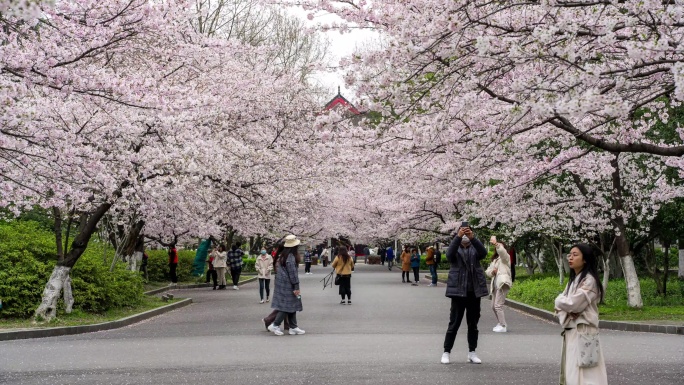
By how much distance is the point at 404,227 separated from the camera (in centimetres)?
4553

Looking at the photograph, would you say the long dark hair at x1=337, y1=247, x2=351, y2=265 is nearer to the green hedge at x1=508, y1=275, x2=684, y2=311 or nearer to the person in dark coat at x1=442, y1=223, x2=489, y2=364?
the green hedge at x1=508, y1=275, x2=684, y2=311

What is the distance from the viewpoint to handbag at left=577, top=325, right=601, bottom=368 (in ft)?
24.5

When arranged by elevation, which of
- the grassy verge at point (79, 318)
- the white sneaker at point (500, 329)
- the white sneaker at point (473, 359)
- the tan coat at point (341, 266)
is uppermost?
the tan coat at point (341, 266)

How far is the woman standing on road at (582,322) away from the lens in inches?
295

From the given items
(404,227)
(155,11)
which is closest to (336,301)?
(155,11)

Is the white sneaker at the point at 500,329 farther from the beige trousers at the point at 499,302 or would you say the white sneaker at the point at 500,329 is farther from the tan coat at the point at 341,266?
the tan coat at the point at 341,266

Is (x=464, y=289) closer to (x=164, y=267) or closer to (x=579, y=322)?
(x=579, y=322)

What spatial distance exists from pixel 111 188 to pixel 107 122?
4.62ft

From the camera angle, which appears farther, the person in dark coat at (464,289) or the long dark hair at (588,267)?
the person in dark coat at (464,289)

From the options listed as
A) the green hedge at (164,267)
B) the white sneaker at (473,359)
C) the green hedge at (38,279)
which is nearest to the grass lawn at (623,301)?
the white sneaker at (473,359)

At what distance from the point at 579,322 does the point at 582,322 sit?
26 millimetres

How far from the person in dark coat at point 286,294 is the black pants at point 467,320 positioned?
483 centimetres

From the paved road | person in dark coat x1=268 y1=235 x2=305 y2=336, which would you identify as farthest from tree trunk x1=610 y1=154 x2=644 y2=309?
person in dark coat x1=268 y1=235 x2=305 y2=336

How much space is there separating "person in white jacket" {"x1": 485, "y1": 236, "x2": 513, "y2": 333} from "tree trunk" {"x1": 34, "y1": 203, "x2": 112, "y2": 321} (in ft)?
27.1
